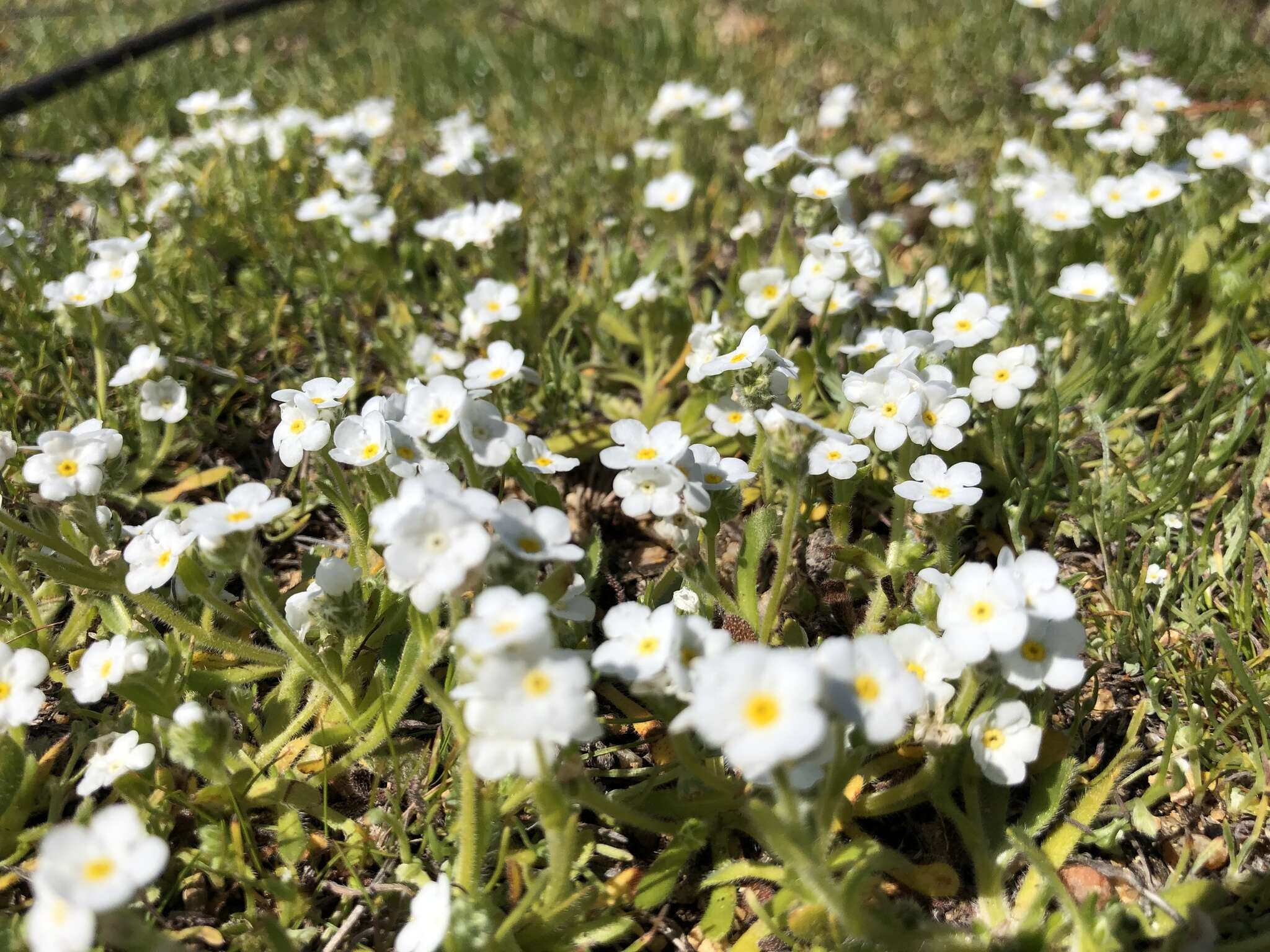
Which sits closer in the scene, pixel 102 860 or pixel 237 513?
pixel 102 860

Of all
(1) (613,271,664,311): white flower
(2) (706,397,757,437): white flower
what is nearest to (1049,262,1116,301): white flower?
(2) (706,397,757,437): white flower

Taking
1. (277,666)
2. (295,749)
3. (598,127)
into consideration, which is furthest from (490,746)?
(598,127)

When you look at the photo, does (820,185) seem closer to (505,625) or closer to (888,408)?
(888,408)

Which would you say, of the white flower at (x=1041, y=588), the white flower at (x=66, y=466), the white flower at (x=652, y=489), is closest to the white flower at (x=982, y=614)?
the white flower at (x=1041, y=588)

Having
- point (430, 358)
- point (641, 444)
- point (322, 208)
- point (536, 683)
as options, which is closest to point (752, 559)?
point (641, 444)

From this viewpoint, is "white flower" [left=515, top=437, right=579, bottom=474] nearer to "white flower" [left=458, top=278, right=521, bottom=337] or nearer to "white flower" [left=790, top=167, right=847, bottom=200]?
"white flower" [left=458, top=278, right=521, bottom=337]
